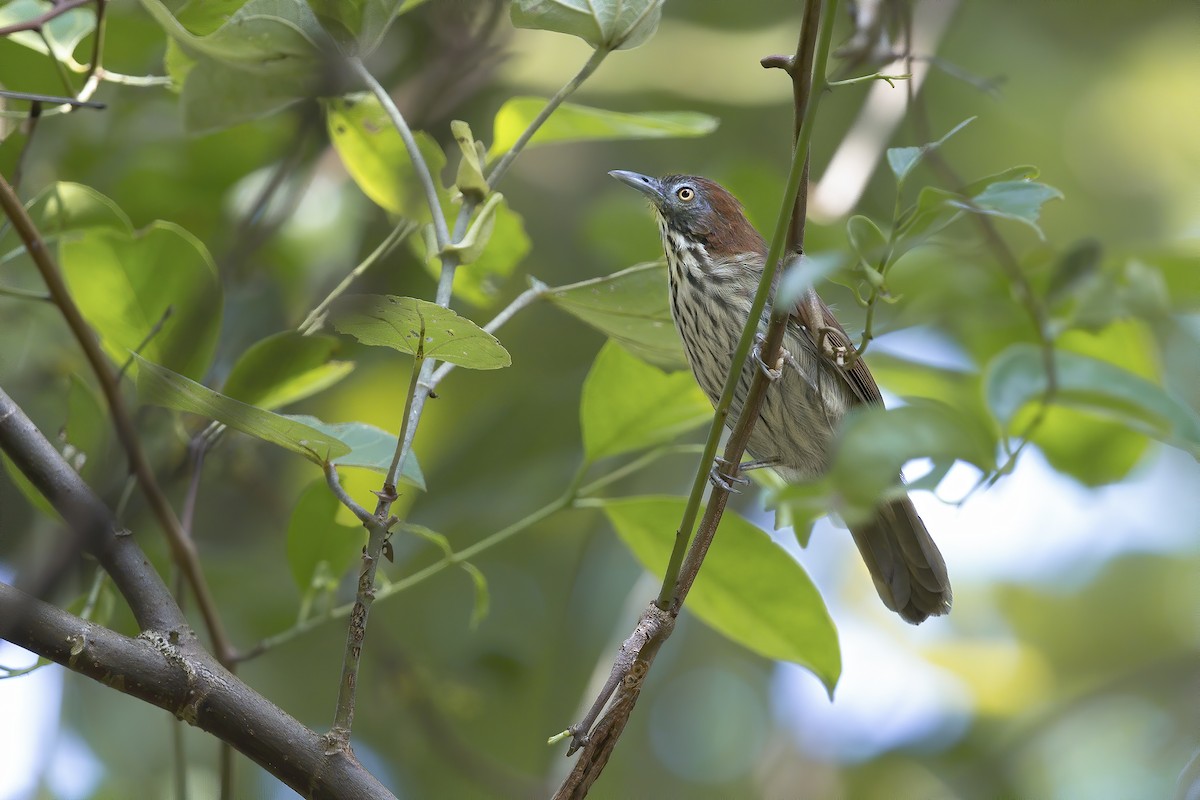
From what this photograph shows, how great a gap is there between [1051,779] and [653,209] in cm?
285

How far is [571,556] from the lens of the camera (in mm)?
4797

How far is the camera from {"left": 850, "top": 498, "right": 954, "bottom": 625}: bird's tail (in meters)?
3.52

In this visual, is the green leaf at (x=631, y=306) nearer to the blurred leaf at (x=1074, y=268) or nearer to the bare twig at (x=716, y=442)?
the bare twig at (x=716, y=442)

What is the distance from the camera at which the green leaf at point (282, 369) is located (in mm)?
2074

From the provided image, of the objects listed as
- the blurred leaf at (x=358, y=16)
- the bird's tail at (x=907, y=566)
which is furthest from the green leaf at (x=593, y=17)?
the bird's tail at (x=907, y=566)

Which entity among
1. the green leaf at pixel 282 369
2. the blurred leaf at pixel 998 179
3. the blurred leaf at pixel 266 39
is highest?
the blurred leaf at pixel 266 39

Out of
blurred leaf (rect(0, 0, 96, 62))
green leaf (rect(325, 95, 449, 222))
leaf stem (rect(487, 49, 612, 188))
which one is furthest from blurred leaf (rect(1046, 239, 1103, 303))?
blurred leaf (rect(0, 0, 96, 62))

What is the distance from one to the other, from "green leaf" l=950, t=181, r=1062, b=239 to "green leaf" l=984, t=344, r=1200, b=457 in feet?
0.69

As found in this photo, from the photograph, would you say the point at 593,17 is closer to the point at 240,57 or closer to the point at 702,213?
the point at 240,57

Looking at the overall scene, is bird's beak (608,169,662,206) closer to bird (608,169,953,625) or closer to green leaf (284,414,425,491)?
bird (608,169,953,625)

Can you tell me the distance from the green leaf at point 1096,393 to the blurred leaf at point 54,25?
2225mm

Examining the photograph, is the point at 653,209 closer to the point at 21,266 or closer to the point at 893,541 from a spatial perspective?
the point at 893,541

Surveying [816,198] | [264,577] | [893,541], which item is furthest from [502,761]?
[816,198]

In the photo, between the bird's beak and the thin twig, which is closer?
the thin twig
